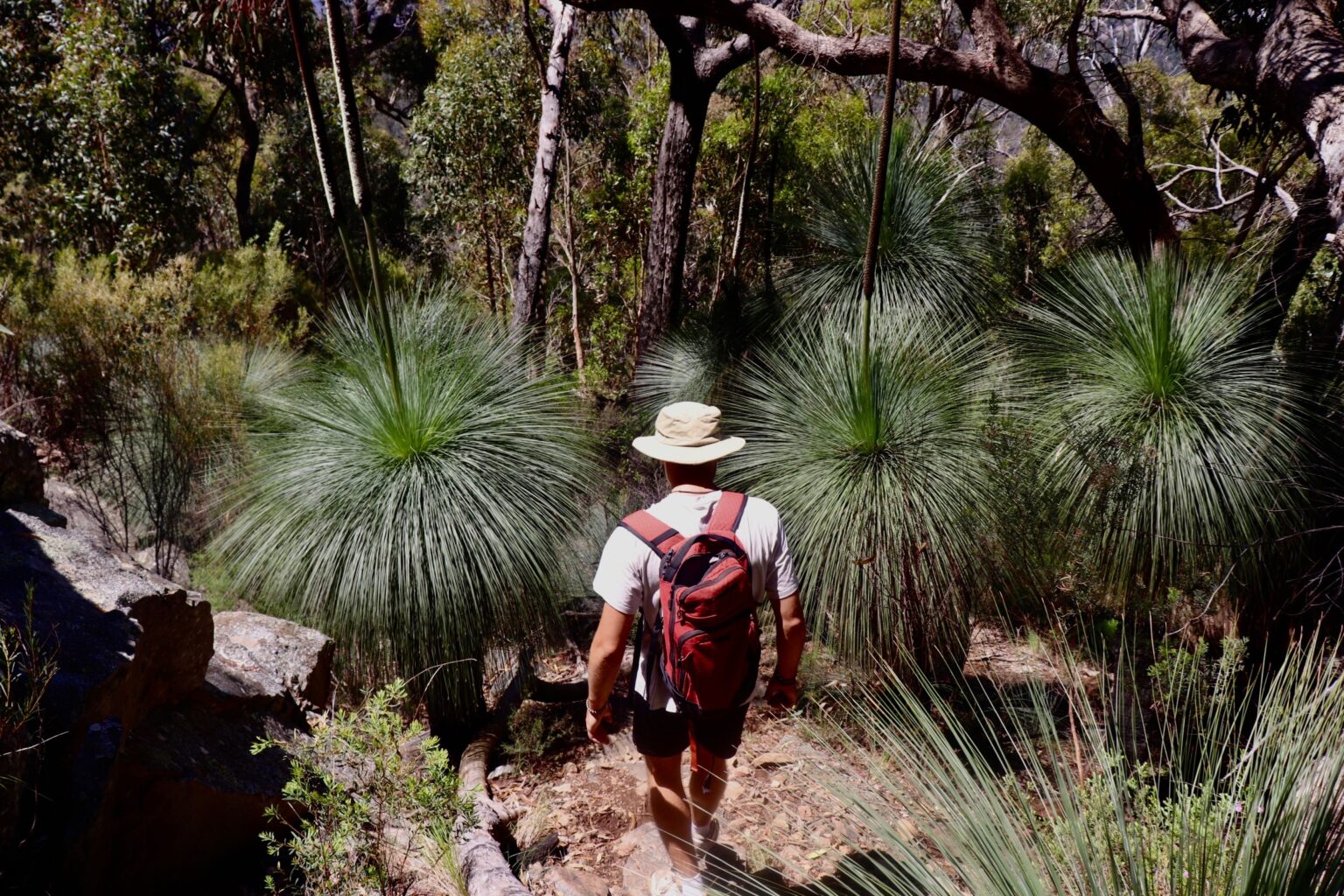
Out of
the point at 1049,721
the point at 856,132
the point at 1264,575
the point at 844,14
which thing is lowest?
the point at 1264,575

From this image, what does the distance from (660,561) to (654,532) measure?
0.07 meters

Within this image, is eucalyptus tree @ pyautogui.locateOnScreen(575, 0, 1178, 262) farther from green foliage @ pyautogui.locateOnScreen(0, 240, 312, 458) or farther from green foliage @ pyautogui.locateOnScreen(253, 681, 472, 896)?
green foliage @ pyautogui.locateOnScreen(0, 240, 312, 458)

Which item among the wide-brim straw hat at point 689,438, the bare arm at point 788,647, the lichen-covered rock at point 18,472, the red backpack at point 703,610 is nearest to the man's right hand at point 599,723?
the red backpack at point 703,610

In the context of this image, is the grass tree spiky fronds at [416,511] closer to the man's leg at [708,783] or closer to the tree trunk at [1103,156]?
the man's leg at [708,783]

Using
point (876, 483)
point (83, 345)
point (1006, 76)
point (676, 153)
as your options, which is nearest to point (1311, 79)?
point (1006, 76)

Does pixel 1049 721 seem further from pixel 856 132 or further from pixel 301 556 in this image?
pixel 856 132

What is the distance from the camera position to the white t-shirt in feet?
7.58

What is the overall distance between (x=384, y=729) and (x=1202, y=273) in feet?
12.8

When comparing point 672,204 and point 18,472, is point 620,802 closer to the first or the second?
point 18,472

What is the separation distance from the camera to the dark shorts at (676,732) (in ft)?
7.88

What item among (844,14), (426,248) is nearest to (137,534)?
(844,14)

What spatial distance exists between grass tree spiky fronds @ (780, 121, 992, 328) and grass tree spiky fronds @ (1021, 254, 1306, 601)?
122cm

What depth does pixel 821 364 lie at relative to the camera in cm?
404

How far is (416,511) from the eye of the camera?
11.5 ft
